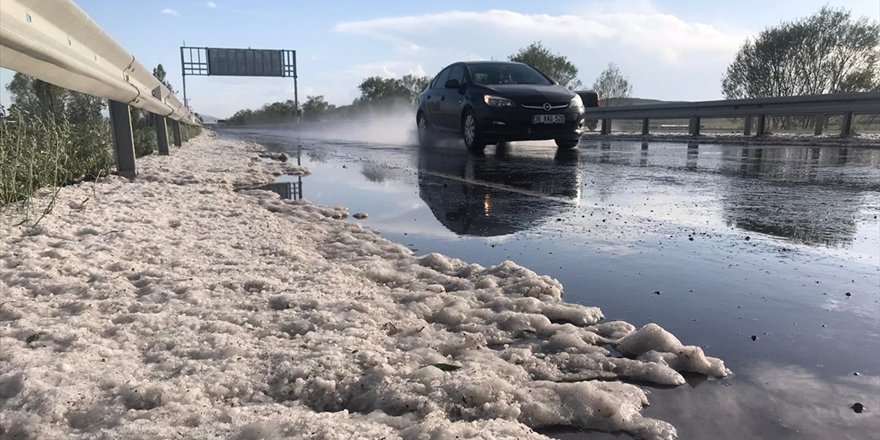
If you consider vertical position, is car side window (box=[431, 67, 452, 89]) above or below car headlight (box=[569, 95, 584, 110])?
above

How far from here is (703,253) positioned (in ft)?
9.99

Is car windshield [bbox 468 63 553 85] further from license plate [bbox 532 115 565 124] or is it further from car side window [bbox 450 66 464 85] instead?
license plate [bbox 532 115 565 124]

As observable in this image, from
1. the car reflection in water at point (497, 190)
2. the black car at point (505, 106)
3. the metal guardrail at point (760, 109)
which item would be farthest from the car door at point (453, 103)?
the metal guardrail at point (760, 109)

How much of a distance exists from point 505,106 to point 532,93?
0.50 meters

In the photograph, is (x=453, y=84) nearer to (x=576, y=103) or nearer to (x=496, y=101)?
(x=496, y=101)

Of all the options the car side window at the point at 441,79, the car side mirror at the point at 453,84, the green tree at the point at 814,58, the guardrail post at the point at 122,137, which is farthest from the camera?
the green tree at the point at 814,58

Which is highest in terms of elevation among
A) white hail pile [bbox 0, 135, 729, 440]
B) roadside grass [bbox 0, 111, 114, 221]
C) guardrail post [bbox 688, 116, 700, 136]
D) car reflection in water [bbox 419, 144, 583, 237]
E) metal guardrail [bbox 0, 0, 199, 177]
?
metal guardrail [bbox 0, 0, 199, 177]

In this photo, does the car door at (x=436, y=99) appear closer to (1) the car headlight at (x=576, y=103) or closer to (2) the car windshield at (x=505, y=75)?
(2) the car windshield at (x=505, y=75)

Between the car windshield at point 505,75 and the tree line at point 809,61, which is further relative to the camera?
the tree line at point 809,61

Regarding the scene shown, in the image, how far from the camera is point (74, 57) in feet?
11.2

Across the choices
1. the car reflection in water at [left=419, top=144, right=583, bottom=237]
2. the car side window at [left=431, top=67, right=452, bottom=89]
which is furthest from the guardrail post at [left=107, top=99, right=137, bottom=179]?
the car side window at [left=431, top=67, right=452, bottom=89]

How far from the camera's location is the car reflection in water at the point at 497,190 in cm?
407

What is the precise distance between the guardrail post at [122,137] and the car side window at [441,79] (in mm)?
6716

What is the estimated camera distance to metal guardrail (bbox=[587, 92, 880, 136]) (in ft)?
37.2
